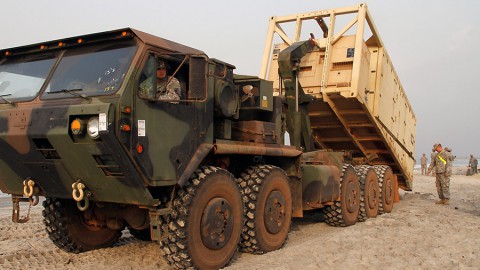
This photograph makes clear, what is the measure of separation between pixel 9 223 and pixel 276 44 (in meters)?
6.08

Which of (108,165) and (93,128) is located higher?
(93,128)

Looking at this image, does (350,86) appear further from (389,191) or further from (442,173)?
(442,173)

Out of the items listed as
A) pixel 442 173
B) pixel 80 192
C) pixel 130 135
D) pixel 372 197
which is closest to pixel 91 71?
pixel 130 135

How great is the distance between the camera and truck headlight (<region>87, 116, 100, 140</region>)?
12.7 feet

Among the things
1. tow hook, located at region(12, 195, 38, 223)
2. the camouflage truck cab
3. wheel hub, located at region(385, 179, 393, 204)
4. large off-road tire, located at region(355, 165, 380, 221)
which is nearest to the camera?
the camouflage truck cab

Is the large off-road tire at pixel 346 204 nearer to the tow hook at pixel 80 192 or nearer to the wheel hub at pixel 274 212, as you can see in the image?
the wheel hub at pixel 274 212

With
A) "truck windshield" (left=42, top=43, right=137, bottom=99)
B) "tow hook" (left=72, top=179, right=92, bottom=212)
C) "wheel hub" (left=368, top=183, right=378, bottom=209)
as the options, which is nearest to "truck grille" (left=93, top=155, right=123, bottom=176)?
"tow hook" (left=72, top=179, right=92, bottom=212)

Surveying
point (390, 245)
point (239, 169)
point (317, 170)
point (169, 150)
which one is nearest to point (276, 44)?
point (317, 170)

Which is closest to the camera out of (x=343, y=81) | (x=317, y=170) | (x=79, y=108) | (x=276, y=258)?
(x=79, y=108)

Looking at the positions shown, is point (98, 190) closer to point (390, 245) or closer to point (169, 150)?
point (169, 150)

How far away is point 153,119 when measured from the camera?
4.21 meters

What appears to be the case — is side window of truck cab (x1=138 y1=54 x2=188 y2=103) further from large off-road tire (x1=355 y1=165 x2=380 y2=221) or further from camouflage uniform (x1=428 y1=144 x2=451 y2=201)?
camouflage uniform (x1=428 y1=144 x2=451 y2=201)

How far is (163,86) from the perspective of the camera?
4.38 m

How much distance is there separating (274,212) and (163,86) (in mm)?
2382
